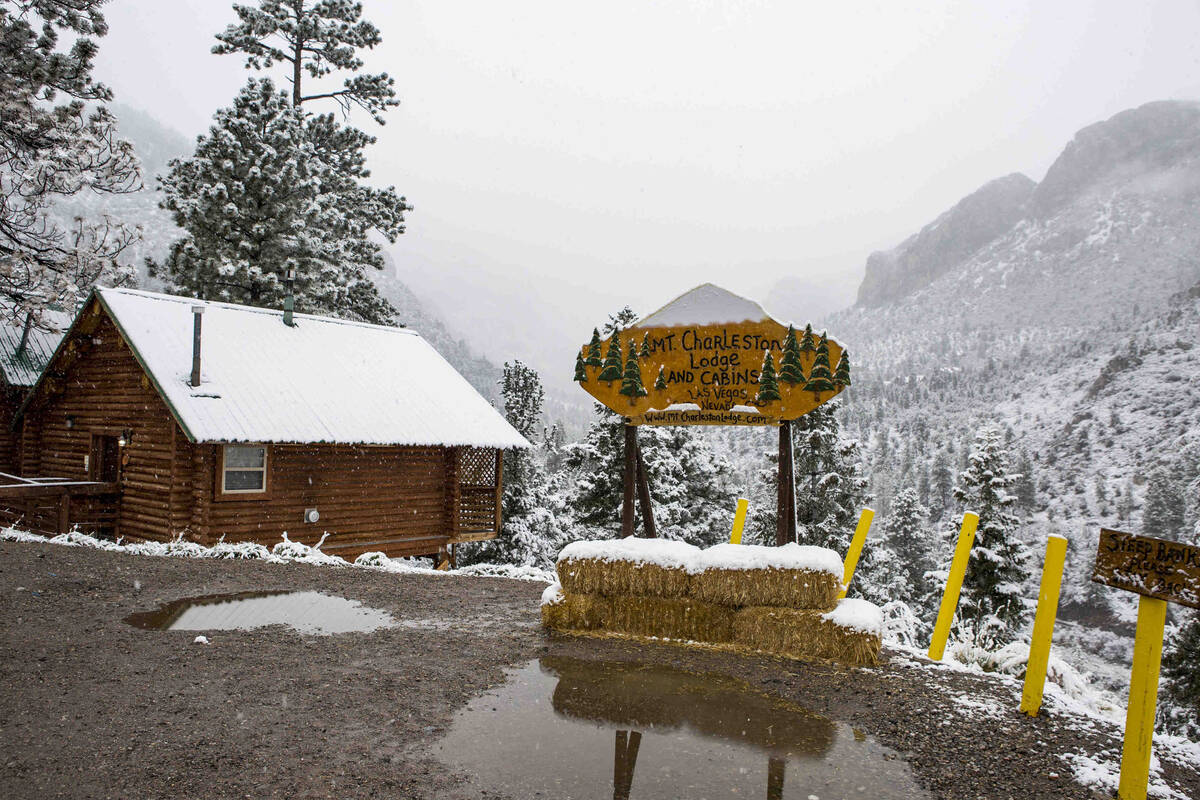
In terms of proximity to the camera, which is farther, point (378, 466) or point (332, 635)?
point (378, 466)

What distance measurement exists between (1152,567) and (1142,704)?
29.6 inches

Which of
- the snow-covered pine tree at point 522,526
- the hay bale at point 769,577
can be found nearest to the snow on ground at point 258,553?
the hay bale at point 769,577

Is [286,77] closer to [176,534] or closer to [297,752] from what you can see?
[176,534]

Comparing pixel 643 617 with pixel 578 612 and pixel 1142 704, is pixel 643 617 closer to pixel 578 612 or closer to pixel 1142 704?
pixel 578 612

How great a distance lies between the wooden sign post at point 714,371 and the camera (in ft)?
24.5

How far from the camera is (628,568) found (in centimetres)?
699

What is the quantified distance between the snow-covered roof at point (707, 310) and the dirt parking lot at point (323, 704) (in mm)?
3514

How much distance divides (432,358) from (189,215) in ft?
30.6

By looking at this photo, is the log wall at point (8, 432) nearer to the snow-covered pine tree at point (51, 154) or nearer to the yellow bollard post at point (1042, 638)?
the snow-covered pine tree at point (51, 154)

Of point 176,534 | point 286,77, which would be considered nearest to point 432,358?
point 176,534

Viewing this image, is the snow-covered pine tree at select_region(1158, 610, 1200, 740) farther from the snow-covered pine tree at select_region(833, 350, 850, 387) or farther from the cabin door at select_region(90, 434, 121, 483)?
the cabin door at select_region(90, 434, 121, 483)

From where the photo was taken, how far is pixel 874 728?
479 cm

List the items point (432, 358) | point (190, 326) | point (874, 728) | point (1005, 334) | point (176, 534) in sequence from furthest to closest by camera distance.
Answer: point (1005, 334) → point (432, 358) → point (190, 326) → point (176, 534) → point (874, 728)

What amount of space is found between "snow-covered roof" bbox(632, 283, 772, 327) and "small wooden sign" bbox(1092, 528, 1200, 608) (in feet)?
13.7
